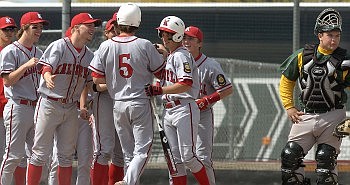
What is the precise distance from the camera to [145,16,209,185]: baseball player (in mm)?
11812

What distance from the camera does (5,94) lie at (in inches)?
506

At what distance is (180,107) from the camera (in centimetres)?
1210

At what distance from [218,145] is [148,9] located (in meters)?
2.82

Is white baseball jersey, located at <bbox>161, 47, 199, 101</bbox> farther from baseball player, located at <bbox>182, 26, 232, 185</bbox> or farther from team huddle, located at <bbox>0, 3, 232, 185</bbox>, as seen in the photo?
baseball player, located at <bbox>182, 26, 232, 185</bbox>

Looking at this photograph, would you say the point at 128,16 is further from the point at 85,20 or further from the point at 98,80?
the point at 85,20

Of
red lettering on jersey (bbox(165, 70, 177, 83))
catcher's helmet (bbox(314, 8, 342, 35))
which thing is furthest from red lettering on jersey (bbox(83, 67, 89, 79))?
catcher's helmet (bbox(314, 8, 342, 35))

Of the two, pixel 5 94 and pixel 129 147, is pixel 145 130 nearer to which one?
pixel 129 147

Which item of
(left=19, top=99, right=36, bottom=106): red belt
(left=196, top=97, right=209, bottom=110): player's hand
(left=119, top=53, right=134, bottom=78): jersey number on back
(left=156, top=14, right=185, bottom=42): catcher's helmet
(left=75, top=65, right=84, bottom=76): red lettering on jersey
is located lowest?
(left=19, top=99, right=36, bottom=106): red belt

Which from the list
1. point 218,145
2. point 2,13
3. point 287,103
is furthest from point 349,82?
point 2,13

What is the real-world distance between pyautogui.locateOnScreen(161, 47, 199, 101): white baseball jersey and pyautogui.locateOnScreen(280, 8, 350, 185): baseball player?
98cm

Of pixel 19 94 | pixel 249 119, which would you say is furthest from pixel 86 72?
pixel 249 119

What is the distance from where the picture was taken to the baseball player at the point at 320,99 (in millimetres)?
11234

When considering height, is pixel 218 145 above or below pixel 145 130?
below

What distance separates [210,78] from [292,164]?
6.54ft
